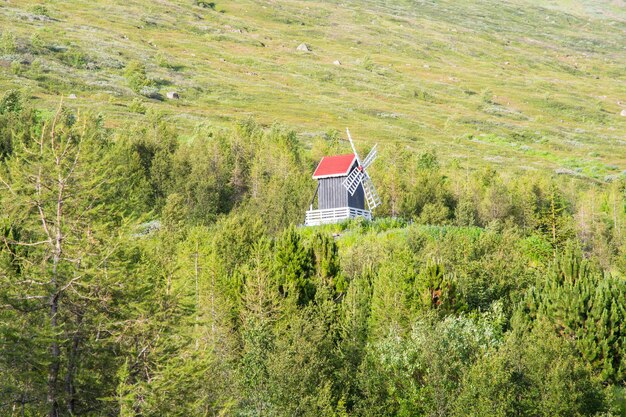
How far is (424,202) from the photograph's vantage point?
105m

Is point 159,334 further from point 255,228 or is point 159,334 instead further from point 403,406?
point 255,228

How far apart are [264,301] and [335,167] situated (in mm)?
30382

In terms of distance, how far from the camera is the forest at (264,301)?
1071 inches

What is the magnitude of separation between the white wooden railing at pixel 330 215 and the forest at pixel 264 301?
1469 millimetres

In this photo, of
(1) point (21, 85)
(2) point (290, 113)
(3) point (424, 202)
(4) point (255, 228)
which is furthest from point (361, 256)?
(2) point (290, 113)

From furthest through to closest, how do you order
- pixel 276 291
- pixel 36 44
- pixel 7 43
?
pixel 36 44, pixel 7 43, pixel 276 291

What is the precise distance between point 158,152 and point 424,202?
36.6m

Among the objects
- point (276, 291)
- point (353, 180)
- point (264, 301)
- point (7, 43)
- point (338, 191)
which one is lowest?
point (264, 301)

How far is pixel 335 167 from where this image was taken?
8075 cm


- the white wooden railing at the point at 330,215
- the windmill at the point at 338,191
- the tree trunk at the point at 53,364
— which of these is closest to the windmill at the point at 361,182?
the windmill at the point at 338,191

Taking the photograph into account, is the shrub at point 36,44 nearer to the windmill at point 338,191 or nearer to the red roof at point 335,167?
the red roof at point 335,167

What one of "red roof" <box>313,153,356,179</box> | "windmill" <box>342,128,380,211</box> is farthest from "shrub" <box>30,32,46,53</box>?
"red roof" <box>313,153,356,179</box>

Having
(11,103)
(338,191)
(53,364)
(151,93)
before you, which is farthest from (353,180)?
(151,93)

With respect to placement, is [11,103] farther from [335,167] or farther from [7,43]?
[7,43]
